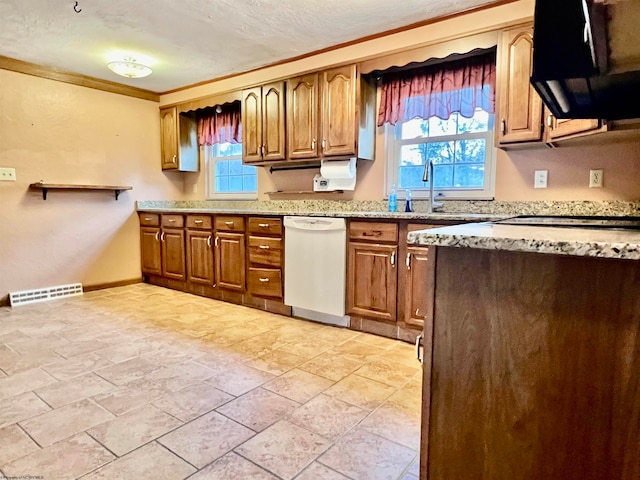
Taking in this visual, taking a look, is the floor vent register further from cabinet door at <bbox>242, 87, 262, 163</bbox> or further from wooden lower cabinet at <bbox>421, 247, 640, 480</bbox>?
wooden lower cabinet at <bbox>421, 247, 640, 480</bbox>

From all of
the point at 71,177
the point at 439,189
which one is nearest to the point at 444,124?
the point at 439,189

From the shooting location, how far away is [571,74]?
94 centimetres

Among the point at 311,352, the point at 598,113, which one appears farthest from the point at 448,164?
the point at 311,352

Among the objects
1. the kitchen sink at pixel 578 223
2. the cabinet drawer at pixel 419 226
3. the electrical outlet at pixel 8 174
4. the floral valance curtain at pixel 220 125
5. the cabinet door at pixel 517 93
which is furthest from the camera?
the floral valance curtain at pixel 220 125

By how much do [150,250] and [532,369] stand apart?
4507mm

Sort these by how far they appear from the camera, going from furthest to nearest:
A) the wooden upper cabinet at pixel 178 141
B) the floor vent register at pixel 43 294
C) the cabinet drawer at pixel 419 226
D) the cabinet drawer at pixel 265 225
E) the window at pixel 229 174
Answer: the wooden upper cabinet at pixel 178 141
the window at pixel 229 174
the floor vent register at pixel 43 294
the cabinet drawer at pixel 265 225
the cabinet drawer at pixel 419 226

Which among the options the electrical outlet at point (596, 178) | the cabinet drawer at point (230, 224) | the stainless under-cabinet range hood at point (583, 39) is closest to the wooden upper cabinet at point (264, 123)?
the cabinet drawer at point (230, 224)

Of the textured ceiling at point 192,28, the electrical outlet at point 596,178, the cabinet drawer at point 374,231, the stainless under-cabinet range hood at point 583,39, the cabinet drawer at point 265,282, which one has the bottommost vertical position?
the cabinet drawer at point 265,282

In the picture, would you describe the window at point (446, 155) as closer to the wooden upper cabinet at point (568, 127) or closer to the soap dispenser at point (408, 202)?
the soap dispenser at point (408, 202)

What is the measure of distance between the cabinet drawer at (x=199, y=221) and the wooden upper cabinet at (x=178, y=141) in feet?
3.23

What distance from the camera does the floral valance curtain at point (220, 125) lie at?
438cm

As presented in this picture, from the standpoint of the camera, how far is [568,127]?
7.27ft

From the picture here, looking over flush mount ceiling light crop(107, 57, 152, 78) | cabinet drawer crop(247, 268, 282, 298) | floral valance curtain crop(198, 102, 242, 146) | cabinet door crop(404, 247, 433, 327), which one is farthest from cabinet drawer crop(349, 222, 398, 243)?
flush mount ceiling light crop(107, 57, 152, 78)

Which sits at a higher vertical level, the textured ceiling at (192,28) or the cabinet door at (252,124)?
the textured ceiling at (192,28)
